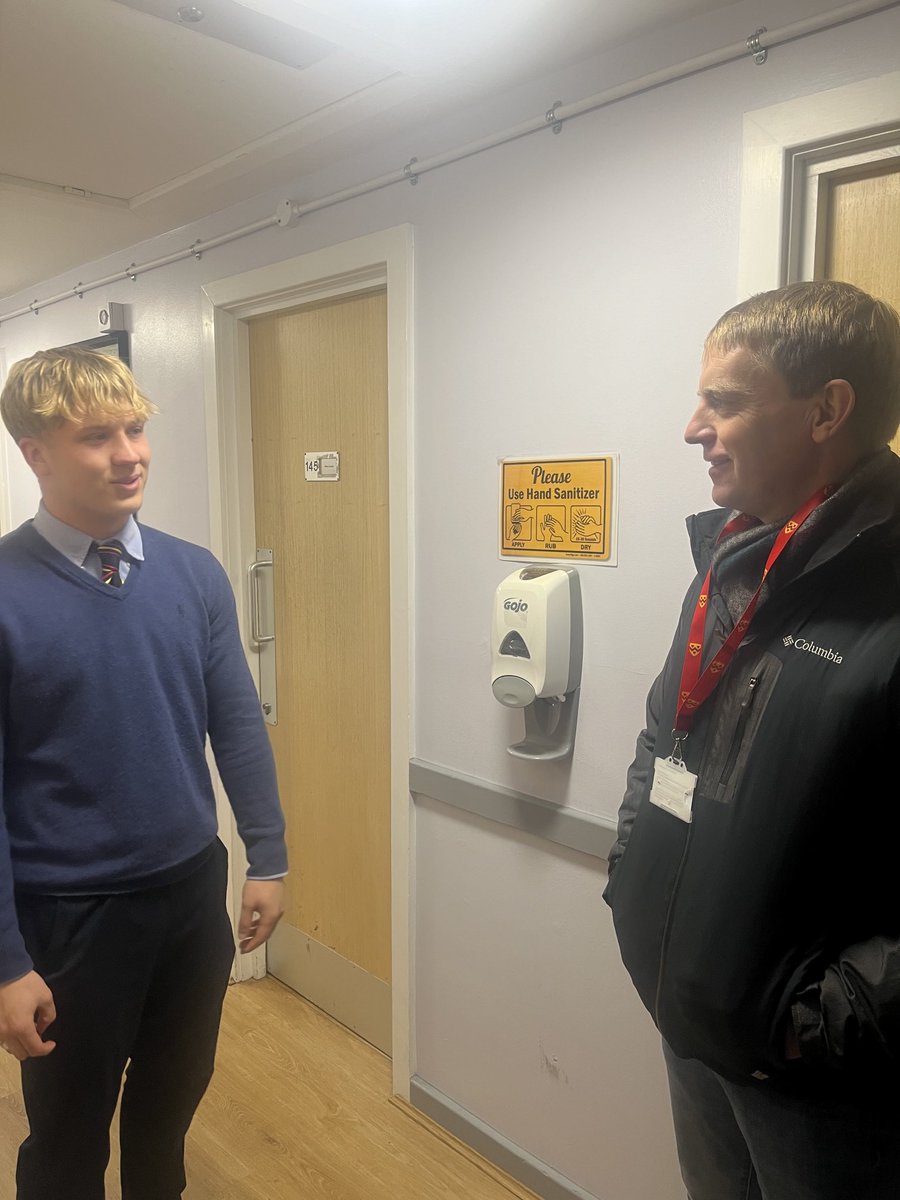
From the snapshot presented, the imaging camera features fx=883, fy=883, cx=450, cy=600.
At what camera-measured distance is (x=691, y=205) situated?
1.50 metres

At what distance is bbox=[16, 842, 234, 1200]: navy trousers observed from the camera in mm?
1338

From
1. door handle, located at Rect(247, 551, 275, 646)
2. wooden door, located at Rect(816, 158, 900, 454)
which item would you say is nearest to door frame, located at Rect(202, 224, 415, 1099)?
door handle, located at Rect(247, 551, 275, 646)

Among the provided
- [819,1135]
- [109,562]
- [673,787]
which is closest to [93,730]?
[109,562]

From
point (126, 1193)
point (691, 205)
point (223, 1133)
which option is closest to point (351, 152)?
point (691, 205)

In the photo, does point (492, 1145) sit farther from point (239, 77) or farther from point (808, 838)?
point (239, 77)

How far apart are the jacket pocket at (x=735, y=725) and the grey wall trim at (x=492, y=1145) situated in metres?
1.27

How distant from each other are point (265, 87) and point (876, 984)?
6.12ft

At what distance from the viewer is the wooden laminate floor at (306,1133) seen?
1.97 metres

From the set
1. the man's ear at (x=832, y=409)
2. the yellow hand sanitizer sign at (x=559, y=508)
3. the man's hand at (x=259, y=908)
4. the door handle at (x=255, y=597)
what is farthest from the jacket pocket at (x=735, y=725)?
the door handle at (x=255, y=597)

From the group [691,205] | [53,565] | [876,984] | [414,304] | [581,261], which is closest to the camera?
[876,984]

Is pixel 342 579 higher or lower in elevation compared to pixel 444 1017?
higher

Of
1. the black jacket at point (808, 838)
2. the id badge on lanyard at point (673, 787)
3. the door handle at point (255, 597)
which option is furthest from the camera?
the door handle at point (255, 597)

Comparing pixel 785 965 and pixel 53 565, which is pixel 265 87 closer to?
pixel 53 565

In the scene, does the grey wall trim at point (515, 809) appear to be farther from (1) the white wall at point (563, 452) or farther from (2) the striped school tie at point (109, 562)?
(2) the striped school tie at point (109, 562)
